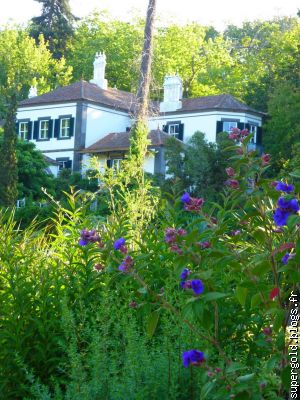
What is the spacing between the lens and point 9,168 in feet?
107

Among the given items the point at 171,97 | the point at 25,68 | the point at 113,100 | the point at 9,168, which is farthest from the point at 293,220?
the point at 25,68

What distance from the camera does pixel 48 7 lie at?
70562 mm

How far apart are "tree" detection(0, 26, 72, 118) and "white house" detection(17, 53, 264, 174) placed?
9.34m

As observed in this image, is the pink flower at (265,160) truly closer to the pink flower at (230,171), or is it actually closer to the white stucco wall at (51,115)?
the pink flower at (230,171)

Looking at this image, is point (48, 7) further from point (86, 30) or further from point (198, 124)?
point (198, 124)

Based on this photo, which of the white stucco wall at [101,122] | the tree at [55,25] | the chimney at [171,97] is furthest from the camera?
the tree at [55,25]

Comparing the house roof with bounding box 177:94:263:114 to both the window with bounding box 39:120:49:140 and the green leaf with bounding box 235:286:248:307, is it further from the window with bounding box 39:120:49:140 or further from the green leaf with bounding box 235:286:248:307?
the green leaf with bounding box 235:286:248:307

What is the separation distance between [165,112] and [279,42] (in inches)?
514

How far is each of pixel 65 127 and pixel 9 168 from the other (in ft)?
63.9

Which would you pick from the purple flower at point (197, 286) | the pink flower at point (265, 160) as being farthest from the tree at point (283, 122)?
the purple flower at point (197, 286)

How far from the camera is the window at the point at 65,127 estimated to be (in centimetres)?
5156

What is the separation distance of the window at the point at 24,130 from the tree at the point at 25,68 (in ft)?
29.2

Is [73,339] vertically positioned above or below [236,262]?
below

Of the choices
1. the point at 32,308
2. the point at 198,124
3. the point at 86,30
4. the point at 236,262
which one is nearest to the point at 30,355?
the point at 32,308
